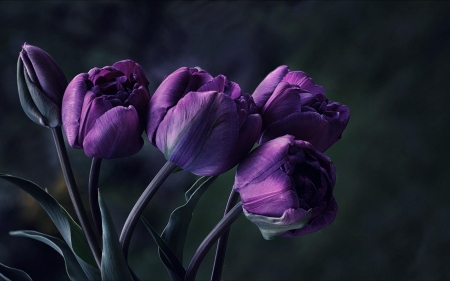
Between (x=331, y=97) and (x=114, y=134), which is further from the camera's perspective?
(x=331, y=97)

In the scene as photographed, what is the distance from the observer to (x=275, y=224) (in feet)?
0.88

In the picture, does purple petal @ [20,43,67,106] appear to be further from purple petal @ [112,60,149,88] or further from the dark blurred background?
the dark blurred background

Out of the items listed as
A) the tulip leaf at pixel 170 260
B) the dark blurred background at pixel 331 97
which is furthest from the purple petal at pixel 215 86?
the dark blurred background at pixel 331 97

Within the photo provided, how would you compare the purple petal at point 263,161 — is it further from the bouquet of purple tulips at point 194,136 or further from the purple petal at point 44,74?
the purple petal at point 44,74

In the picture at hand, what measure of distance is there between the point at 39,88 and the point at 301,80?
0.16 m

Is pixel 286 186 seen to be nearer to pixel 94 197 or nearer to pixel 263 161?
pixel 263 161

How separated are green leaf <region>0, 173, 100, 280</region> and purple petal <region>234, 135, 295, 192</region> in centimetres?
10

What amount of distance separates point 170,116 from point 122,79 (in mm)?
44

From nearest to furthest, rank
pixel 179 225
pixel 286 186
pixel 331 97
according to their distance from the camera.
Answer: pixel 286 186, pixel 179 225, pixel 331 97

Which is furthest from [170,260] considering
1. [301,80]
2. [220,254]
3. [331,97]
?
[331,97]

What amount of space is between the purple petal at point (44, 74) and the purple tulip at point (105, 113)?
0.01m

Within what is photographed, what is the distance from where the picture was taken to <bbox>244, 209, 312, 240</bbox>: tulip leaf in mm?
261

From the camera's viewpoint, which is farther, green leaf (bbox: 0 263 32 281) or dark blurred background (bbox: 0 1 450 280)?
dark blurred background (bbox: 0 1 450 280)

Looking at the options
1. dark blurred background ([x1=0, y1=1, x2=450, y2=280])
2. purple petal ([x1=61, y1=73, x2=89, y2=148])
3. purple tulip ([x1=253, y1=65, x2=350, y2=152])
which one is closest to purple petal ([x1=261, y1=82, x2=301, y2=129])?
purple tulip ([x1=253, y1=65, x2=350, y2=152])
